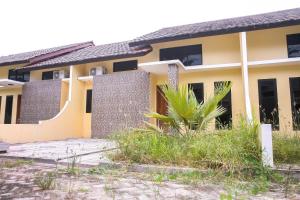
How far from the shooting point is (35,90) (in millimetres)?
14055

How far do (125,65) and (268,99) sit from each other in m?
7.17

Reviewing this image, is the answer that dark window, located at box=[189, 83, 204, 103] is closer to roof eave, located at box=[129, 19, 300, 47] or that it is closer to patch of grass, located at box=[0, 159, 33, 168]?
roof eave, located at box=[129, 19, 300, 47]

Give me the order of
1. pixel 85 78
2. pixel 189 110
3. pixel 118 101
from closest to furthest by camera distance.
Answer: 1. pixel 189 110
2. pixel 118 101
3. pixel 85 78

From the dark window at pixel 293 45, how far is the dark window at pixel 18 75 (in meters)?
14.6

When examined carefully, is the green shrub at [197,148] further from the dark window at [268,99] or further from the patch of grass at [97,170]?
the dark window at [268,99]

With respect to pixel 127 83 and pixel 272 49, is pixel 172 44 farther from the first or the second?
pixel 272 49

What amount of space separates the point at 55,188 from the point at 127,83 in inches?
348

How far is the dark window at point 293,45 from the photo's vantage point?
1013 centimetres

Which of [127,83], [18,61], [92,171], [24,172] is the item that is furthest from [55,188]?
[18,61]

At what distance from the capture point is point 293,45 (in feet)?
33.6

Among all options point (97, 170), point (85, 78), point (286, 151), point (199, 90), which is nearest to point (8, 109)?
point (85, 78)

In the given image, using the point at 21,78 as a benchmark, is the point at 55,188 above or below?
below

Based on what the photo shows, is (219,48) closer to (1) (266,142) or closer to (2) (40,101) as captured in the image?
(1) (266,142)

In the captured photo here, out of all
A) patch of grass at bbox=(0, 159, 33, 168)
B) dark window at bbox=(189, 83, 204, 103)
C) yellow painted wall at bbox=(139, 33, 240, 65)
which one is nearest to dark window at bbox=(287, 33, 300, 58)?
yellow painted wall at bbox=(139, 33, 240, 65)
